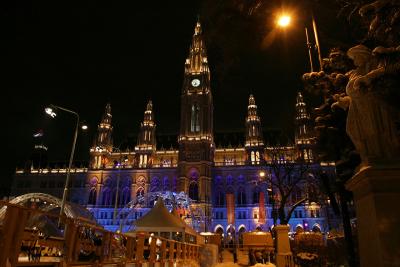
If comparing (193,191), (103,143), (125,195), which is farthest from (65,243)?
(103,143)

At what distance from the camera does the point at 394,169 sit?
445 centimetres

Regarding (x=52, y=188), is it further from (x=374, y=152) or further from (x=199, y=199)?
(x=374, y=152)

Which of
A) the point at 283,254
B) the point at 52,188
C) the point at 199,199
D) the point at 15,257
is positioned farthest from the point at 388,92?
the point at 52,188

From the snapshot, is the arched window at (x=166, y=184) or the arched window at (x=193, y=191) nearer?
the arched window at (x=193, y=191)

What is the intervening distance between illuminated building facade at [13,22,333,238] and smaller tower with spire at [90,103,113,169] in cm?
22

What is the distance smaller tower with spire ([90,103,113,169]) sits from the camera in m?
69.4

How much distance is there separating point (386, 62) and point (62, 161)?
86149 mm

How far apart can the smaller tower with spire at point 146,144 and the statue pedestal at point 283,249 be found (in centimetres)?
5683

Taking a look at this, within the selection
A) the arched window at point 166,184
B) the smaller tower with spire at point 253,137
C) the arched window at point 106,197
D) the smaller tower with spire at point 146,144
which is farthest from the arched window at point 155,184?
the smaller tower with spire at point 253,137

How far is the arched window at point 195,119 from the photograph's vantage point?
64.0 m

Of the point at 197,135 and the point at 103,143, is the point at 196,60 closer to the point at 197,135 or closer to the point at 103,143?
the point at 197,135

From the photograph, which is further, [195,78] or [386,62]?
[195,78]

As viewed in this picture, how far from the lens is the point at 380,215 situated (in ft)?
14.3

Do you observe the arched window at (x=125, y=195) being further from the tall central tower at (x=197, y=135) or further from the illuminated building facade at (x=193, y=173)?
the tall central tower at (x=197, y=135)
